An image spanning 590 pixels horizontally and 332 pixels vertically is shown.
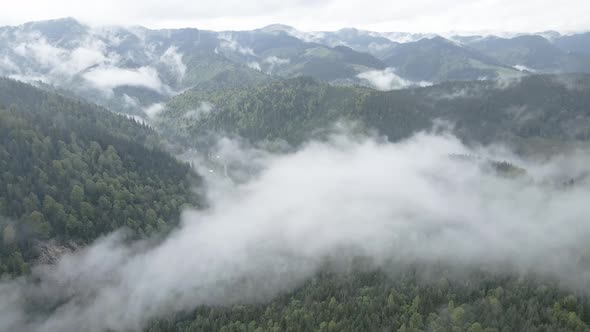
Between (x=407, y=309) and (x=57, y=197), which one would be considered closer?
(x=407, y=309)

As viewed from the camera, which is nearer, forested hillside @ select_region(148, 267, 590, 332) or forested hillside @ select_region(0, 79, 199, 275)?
forested hillside @ select_region(148, 267, 590, 332)

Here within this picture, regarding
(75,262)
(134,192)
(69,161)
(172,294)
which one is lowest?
(172,294)

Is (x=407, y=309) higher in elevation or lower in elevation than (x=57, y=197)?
lower

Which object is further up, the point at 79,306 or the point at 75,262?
the point at 75,262

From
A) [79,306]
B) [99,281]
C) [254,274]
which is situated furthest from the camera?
[254,274]

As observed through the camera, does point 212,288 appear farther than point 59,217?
Yes

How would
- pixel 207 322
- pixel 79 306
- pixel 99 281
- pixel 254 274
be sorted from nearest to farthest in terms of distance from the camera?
Result: pixel 207 322
pixel 79 306
pixel 99 281
pixel 254 274

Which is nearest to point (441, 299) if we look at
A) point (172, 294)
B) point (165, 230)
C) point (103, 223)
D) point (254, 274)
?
point (254, 274)

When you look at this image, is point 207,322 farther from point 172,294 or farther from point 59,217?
point 59,217

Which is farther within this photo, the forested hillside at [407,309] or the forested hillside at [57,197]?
the forested hillside at [57,197]

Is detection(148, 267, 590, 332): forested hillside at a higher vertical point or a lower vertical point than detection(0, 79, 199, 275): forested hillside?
lower

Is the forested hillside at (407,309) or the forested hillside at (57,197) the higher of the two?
the forested hillside at (57,197)
